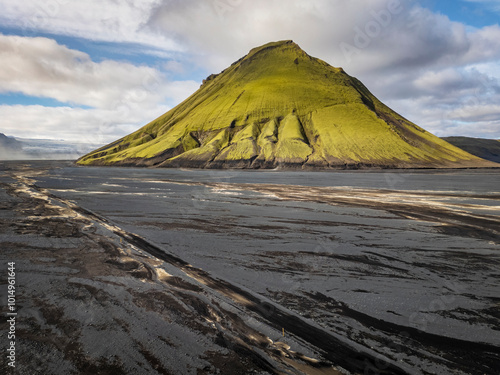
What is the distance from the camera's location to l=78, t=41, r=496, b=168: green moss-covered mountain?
132 meters

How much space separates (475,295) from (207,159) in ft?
450

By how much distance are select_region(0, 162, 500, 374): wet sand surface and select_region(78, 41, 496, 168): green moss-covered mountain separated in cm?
11561

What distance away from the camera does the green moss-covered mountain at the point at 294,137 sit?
131875mm

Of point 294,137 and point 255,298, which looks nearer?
point 255,298

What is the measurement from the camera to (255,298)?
31.3ft

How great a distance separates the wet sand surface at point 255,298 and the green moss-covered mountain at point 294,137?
115608mm

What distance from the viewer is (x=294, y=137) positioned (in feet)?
475

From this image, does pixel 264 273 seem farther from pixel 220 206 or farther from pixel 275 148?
pixel 275 148

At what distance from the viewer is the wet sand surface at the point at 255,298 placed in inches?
254

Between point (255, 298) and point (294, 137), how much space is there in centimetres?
14038

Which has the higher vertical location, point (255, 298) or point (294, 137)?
point (294, 137)

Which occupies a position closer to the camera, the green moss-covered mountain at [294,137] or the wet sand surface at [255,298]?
the wet sand surface at [255,298]

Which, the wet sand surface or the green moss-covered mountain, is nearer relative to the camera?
the wet sand surface

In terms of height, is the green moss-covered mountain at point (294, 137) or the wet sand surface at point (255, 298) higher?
the green moss-covered mountain at point (294, 137)
